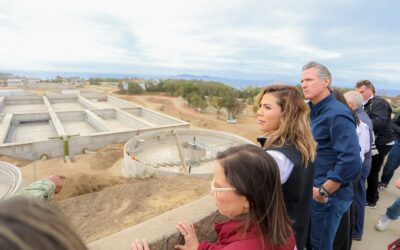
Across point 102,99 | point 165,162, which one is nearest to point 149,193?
point 165,162

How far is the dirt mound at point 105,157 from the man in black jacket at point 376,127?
39.5ft

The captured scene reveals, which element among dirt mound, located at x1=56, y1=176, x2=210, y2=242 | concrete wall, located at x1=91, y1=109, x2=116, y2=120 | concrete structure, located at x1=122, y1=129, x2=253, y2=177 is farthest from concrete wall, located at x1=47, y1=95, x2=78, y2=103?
dirt mound, located at x1=56, y1=176, x2=210, y2=242

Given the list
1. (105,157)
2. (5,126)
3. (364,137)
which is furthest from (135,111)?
(364,137)

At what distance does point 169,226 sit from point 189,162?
11535mm

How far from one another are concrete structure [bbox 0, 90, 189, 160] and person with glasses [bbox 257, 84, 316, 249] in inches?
594

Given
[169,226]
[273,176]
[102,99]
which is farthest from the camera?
[102,99]

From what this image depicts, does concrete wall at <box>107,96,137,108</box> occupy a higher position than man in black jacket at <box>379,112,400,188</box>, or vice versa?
man in black jacket at <box>379,112,400,188</box>

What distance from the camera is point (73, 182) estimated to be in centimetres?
912

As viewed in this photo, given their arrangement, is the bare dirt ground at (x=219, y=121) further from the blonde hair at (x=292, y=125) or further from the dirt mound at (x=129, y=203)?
the blonde hair at (x=292, y=125)

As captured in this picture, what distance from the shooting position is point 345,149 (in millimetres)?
2125

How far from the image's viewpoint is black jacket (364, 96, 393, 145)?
383 centimetres

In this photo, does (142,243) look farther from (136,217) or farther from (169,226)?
(136,217)

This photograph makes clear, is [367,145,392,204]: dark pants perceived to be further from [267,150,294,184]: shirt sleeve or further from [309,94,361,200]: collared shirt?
[267,150,294,184]: shirt sleeve

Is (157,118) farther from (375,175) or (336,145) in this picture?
(336,145)
